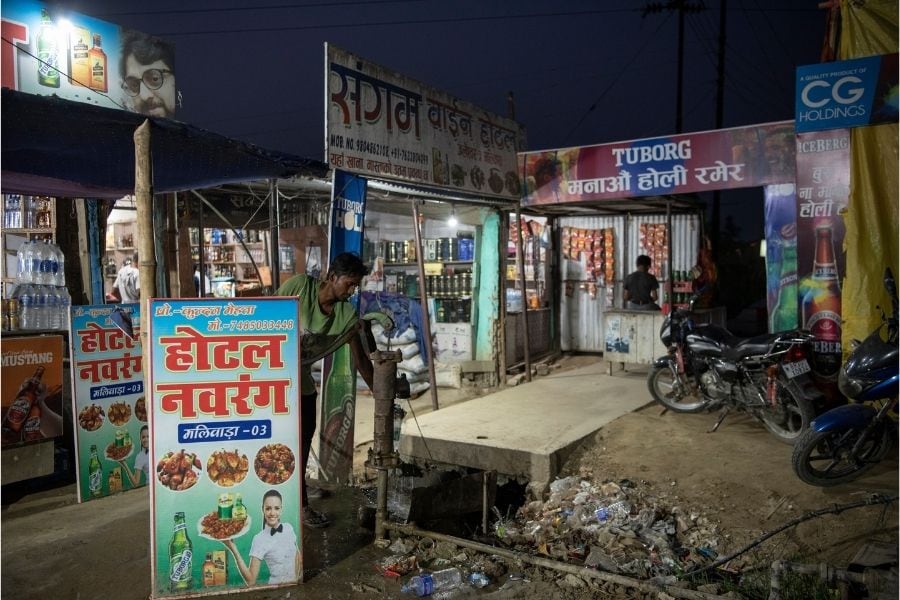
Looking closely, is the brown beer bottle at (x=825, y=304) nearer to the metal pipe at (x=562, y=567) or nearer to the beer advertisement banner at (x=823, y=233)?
the beer advertisement banner at (x=823, y=233)

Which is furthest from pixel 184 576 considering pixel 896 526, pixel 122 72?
pixel 122 72

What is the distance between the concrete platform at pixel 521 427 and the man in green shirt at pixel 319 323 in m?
1.63

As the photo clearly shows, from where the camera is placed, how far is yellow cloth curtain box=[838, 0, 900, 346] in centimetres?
655

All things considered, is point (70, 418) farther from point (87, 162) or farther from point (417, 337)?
point (417, 337)

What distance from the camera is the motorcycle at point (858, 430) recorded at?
15.4 feet

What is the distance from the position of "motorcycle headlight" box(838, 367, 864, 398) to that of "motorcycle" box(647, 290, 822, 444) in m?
0.89

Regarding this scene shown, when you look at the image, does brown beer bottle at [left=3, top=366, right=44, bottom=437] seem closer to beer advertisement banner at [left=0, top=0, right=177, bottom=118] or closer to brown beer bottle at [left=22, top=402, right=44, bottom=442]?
brown beer bottle at [left=22, top=402, right=44, bottom=442]

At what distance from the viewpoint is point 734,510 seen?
4.61m

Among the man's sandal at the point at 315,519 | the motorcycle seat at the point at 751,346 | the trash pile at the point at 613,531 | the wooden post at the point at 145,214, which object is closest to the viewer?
the wooden post at the point at 145,214

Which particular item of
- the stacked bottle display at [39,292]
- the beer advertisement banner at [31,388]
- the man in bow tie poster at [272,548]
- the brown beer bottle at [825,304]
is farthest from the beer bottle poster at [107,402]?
the brown beer bottle at [825,304]

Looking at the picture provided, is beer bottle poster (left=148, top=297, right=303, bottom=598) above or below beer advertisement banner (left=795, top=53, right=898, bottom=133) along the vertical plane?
below

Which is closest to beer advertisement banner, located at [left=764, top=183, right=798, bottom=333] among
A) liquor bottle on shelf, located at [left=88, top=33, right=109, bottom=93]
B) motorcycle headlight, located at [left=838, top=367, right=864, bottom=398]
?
motorcycle headlight, located at [left=838, top=367, right=864, bottom=398]

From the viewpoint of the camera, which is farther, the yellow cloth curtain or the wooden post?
the yellow cloth curtain

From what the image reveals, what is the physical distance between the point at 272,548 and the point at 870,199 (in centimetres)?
651
